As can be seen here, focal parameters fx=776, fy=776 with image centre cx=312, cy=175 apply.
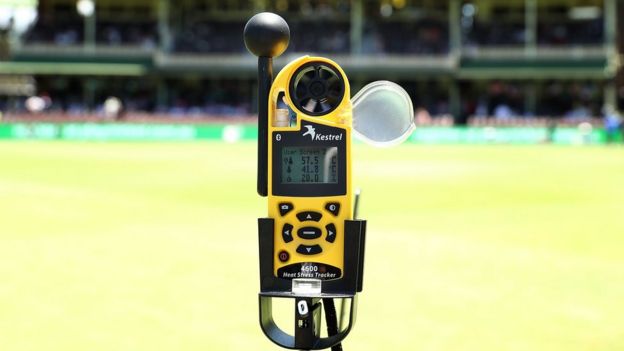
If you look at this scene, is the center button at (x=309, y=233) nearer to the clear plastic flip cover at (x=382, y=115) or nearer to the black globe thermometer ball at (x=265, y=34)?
the clear plastic flip cover at (x=382, y=115)

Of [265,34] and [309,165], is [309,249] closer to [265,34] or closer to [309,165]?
[309,165]

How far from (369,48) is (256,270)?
1816 inches

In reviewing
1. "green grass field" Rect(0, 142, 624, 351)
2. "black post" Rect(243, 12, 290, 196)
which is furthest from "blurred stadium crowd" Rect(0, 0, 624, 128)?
"black post" Rect(243, 12, 290, 196)

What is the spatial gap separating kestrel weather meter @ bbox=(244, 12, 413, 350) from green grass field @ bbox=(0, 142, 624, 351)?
68.5 inches

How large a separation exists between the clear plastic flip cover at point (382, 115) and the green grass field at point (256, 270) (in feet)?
6.74

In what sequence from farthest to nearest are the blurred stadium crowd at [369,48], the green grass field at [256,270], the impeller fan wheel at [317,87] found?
the blurred stadium crowd at [369,48], the green grass field at [256,270], the impeller fan wheel at [317,87]

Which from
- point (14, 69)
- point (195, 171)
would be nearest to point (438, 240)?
point (195, 171)

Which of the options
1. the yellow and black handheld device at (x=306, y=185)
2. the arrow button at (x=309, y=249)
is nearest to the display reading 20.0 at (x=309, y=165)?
the yellow and black handheld device at (x=306, y=185)

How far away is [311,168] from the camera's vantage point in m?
3.34

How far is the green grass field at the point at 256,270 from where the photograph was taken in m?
5.32

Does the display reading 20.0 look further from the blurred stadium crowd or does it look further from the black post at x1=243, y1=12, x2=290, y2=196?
the blurred stadium crowd

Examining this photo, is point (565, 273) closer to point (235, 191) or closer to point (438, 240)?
point (438, 240)

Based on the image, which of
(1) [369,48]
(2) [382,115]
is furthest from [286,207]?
(1) [369,48]

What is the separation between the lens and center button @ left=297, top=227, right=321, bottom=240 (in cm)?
330
